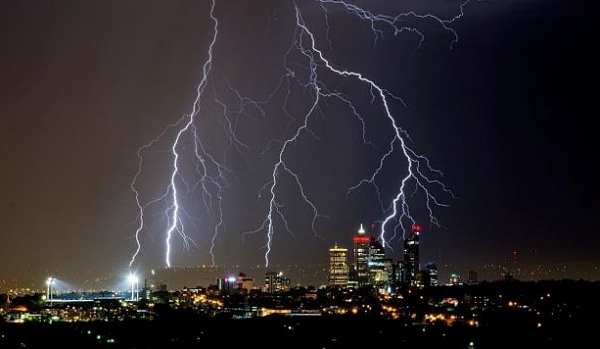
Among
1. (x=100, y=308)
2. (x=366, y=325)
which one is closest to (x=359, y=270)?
(x=100, y=308)

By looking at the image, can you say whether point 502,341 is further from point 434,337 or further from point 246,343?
point 246,343

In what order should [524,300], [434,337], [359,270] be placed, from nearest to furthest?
[434,337] → [524,300] → [359,270]

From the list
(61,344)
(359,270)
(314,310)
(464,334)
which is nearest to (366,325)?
(464,334)

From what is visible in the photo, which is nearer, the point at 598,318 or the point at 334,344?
the point at 334,344

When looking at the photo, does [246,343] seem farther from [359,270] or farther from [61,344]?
[359,270]

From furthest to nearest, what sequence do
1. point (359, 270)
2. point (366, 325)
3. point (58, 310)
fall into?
point (359, 270) < point (58, 310) < point (366, 325)

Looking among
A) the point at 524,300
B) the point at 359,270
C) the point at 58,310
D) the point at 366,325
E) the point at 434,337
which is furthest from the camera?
the point at 359,270
